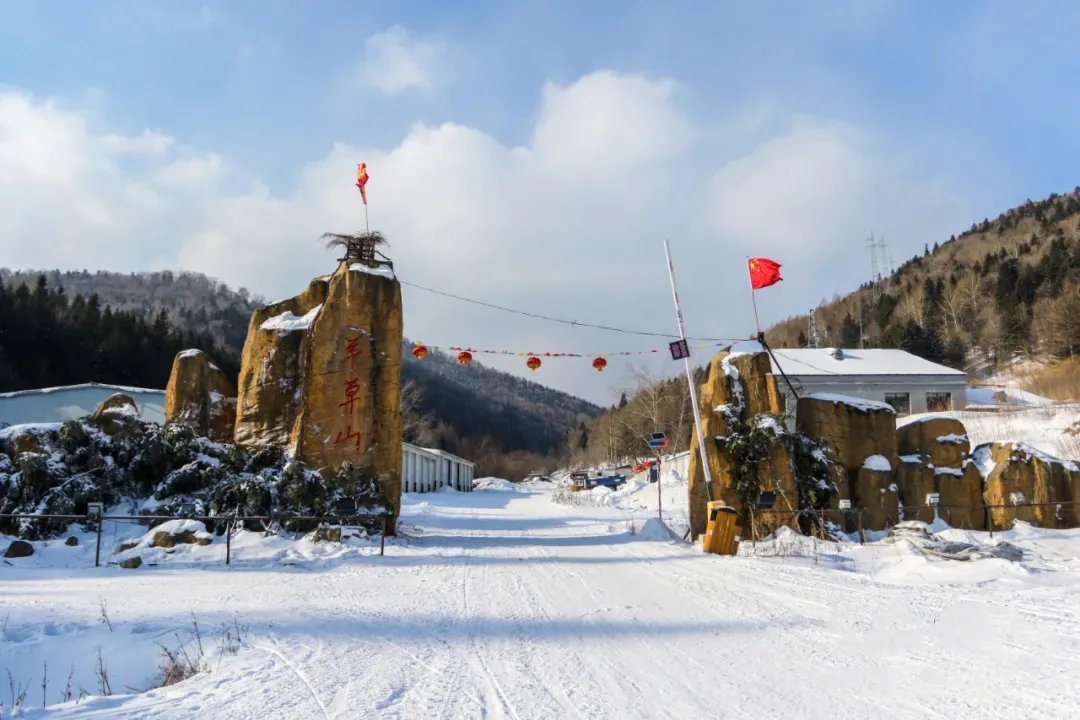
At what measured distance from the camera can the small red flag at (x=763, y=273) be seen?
19294mm

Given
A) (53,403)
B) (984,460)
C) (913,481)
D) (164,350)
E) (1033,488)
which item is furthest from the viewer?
(164,350)

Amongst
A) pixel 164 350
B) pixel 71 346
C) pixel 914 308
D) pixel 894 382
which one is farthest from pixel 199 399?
pixel 914 308

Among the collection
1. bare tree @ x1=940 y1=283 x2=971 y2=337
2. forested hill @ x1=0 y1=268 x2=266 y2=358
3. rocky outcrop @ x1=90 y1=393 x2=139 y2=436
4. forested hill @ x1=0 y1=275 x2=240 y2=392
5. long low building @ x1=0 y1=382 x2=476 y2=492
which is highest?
forested hill @ x1=0 y1=268 x2=266 y2=358

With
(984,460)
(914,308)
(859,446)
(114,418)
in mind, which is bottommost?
(984,460)

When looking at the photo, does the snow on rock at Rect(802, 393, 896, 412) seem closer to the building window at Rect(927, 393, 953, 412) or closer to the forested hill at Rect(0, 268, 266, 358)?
the building window at Rect(927, 393, 953, 412)

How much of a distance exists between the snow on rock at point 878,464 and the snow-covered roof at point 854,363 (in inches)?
985

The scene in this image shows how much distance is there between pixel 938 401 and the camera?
4538 cm

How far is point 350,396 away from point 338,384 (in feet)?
1.40

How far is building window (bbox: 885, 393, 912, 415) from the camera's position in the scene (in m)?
45.3

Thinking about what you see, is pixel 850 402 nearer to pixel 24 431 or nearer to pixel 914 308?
pixel 24 431

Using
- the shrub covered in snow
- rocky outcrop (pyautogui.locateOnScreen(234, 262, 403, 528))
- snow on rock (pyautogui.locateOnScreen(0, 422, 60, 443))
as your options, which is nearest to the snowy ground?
the shrub covered in snow

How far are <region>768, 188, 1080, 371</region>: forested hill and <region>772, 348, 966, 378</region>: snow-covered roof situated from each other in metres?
17.7

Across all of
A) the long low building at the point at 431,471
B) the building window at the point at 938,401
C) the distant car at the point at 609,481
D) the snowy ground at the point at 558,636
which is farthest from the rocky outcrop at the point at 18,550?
the distant car at the point at 609,481

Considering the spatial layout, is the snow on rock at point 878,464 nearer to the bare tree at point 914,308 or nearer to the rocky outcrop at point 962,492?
the rocky outcrop at point 962,492
